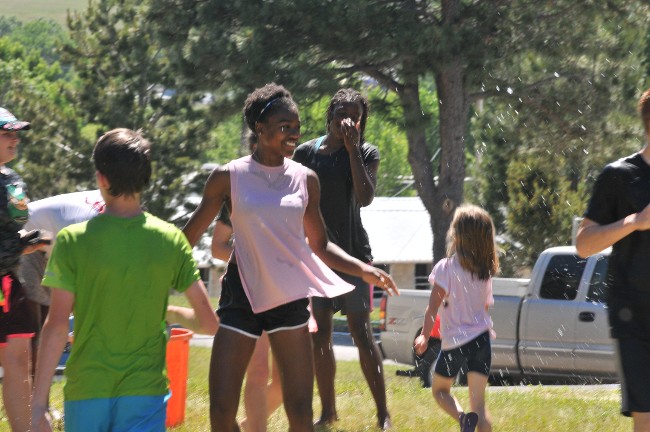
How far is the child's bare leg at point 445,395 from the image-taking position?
20.1 feet

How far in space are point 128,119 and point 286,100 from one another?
27.3m

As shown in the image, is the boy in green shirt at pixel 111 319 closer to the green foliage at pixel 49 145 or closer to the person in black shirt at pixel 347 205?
the person in black shirt at pixel 347 205

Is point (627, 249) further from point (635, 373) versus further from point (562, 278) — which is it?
point (562, 278)

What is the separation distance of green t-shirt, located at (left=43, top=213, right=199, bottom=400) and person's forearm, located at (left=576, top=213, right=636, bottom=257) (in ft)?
5.40

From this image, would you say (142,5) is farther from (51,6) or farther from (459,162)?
(51,6)

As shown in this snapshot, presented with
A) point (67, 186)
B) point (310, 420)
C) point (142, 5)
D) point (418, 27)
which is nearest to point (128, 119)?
point (67, 186)

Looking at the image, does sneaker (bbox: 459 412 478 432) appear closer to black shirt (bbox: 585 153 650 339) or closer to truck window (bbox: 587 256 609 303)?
black shirt (bbox: 585 153 650 339)

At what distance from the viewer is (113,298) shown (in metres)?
3.68

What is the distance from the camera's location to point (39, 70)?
65312mm

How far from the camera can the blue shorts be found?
3650mm

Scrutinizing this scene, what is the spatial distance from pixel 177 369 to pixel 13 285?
1430 mm

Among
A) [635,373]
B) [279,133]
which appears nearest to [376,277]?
[279,133]

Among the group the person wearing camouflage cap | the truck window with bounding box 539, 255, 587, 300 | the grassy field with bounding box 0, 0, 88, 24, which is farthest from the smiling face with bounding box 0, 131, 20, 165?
the grassy field with bounding box 0, 0, 88, 24

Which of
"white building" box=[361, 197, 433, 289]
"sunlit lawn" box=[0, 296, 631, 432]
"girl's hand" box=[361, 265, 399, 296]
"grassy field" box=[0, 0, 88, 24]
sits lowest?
"white building" box=[361, 197, 433, 289]
